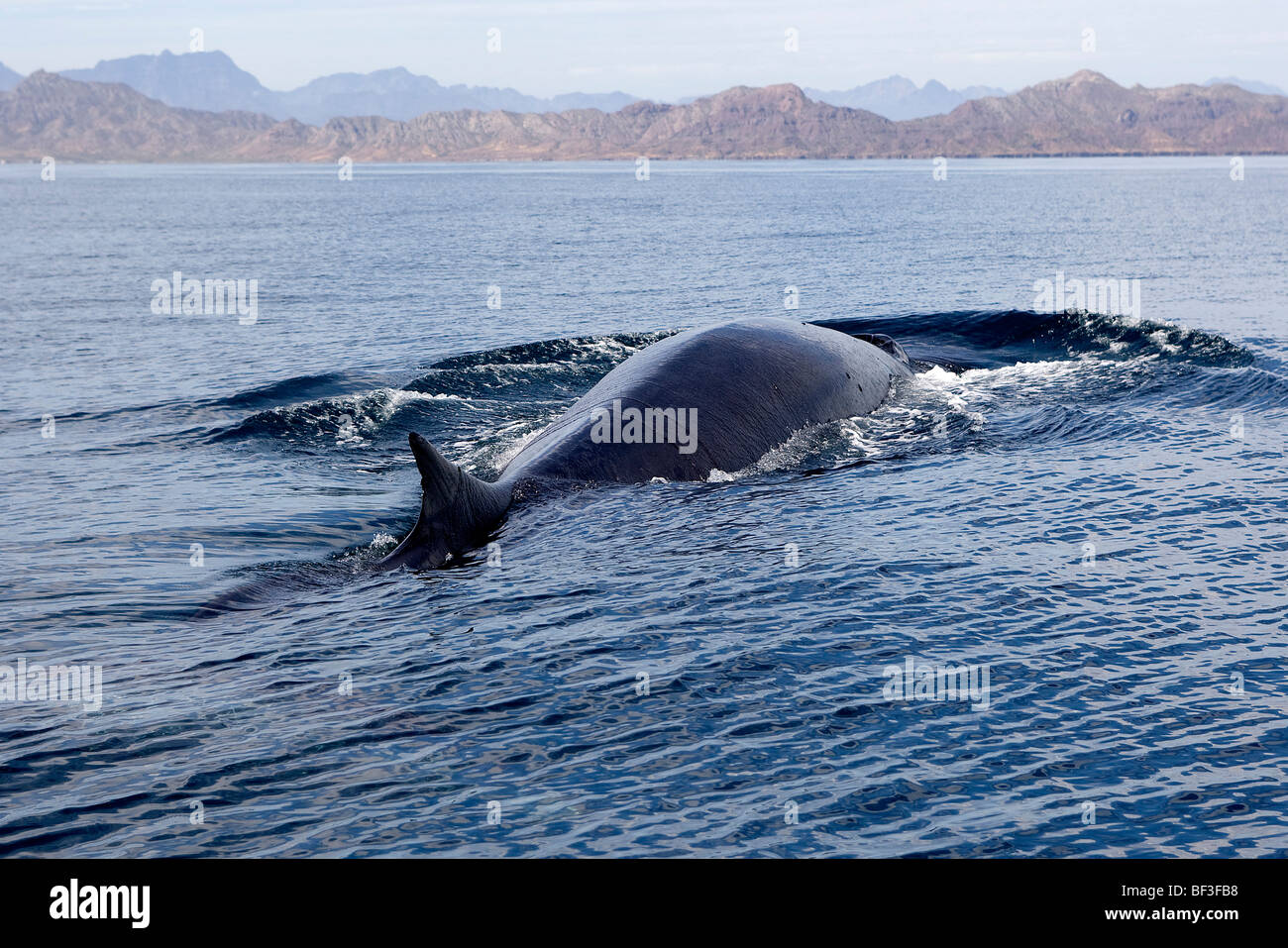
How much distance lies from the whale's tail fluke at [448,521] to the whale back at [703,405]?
1496 mm

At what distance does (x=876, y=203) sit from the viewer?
119000mm

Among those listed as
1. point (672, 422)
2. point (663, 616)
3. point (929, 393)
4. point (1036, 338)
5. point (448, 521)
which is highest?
point (1036, 338)

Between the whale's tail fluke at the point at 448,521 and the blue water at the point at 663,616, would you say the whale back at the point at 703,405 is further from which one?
the whale's tail fluke at the point at 448,521

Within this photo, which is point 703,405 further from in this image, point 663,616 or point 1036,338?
point 1036,338

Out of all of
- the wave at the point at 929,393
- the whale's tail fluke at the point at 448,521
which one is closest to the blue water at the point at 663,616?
the wave at the point at 929,393

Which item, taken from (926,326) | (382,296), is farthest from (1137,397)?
(382,296)

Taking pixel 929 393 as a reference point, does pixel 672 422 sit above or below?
below

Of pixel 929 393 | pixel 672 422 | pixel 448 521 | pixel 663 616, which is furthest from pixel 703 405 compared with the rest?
pixel 929 393

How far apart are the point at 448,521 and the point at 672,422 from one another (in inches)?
158

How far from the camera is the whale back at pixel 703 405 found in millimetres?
15578

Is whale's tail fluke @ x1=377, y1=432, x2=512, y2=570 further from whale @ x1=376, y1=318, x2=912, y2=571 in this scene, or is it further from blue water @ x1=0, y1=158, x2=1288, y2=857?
blue water @ x1=0, y1=158, x2=1288, y2=857

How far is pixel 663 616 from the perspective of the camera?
11.9 metres

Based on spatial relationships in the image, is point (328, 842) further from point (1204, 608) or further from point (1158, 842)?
point (1204, 608)
